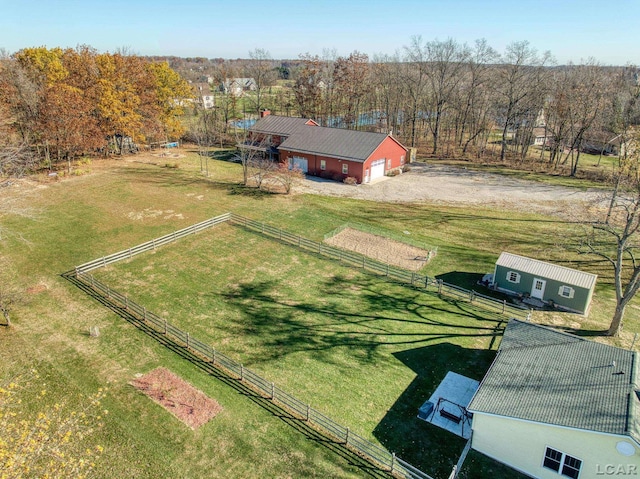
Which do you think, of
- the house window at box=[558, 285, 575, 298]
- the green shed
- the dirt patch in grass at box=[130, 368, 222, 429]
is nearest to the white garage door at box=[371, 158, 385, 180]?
the green shed

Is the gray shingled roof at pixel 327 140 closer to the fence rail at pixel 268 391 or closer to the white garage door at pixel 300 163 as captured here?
the white garage door at pixel 300 163

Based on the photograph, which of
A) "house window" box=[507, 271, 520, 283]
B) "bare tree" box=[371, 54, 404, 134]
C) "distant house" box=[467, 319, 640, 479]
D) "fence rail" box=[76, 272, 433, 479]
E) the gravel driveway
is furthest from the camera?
"bare tree" box=[371, 54, 404, 134]

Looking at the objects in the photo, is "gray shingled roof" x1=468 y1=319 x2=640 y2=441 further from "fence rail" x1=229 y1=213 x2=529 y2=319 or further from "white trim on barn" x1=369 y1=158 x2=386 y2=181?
"white trim on barn" x1=369 y1=158 x2=386 y2=181

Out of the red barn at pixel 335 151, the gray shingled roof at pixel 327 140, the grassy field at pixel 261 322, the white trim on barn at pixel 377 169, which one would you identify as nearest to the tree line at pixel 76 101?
the grassy field at pixel 261 322

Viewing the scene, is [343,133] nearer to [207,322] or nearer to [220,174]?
[220,174]

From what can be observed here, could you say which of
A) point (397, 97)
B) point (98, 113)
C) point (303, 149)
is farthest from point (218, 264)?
point (397, 97)

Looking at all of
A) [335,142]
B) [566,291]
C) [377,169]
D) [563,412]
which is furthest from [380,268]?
[335,142]
